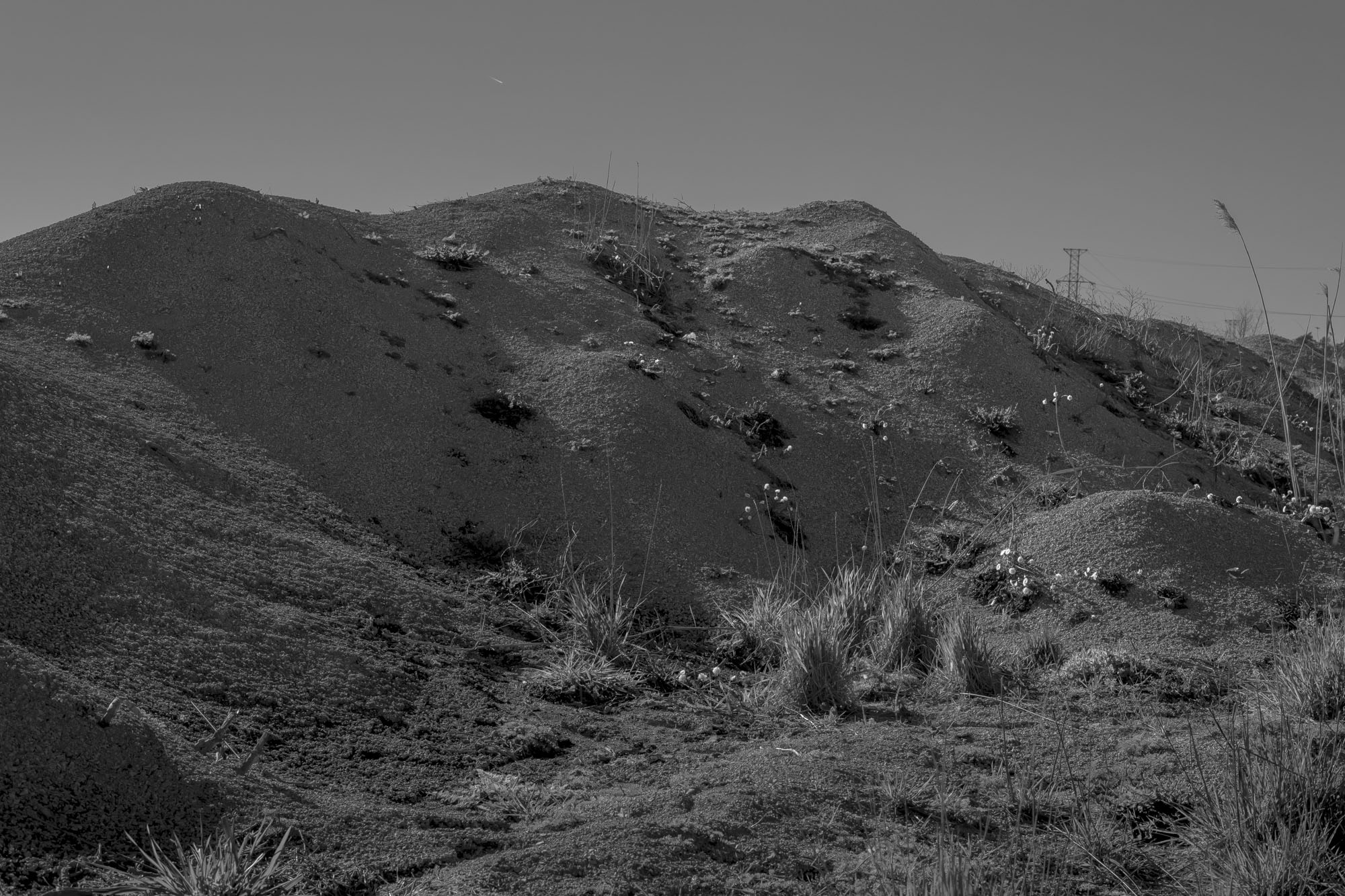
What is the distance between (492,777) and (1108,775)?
81.8 inches

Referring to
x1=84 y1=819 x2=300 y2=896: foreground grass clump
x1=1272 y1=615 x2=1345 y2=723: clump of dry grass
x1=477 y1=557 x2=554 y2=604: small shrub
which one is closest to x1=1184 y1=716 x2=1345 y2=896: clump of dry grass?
x1=1272 y1=615 x2=1345 y2=723: clump of dry grass

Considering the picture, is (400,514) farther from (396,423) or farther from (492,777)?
(492,777)

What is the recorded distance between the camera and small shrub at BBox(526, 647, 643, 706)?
A: 4.71 m

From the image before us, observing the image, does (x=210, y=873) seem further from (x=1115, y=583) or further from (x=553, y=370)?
(x=553, y=370)

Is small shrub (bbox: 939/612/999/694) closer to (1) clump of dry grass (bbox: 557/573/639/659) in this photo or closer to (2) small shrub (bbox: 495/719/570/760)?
(1) clump of dry grass (bbox: 557/573/639/659)

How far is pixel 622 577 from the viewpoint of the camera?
6.00 m

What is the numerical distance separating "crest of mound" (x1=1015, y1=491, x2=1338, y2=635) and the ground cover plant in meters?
0.03

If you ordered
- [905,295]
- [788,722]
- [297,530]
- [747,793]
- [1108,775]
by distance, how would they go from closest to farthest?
[747,793]
[1108,775]
[788,722]
[297,530]
[905,295]

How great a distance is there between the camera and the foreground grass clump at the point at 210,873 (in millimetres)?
2494

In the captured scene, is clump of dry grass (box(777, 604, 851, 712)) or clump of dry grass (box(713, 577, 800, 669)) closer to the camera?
clump of dry grass (box(777, 604, 851, 712))

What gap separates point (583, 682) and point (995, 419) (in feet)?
17.3

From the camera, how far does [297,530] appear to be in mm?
5645

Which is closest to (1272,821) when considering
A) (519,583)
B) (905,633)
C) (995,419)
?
(905,633)

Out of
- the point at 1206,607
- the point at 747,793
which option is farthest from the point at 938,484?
the point at 747,793
